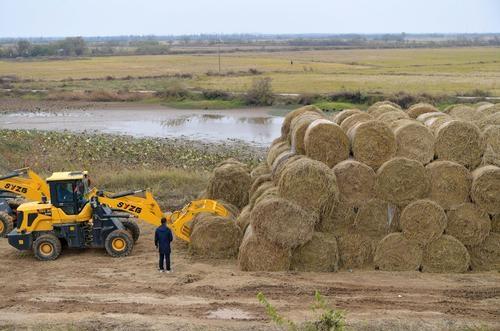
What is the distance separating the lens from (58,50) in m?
130

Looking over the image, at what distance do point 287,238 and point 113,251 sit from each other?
403 cm

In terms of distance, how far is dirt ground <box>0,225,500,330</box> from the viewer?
34.2ft

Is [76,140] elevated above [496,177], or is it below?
below

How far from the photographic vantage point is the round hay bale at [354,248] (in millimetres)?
13094

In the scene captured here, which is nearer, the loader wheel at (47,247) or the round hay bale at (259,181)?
the loader wheel at (47,247)

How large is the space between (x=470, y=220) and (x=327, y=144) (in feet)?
10.4

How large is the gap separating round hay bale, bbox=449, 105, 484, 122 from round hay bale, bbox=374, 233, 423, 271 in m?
4.09

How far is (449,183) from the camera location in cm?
1291

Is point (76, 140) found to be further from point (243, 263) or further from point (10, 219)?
point (243, 263)

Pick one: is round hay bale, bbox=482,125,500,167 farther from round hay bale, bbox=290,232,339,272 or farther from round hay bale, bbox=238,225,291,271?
round hay bale, bbox=238,225,291,271

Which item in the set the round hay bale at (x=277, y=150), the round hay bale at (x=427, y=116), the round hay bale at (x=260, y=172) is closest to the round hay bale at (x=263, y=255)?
the round hay bale at (x=277, y=150)

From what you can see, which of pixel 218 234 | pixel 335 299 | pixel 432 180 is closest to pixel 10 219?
pixel 218 234

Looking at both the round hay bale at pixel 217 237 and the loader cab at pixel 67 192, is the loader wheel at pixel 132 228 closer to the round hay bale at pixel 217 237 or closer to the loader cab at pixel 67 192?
the loader cab at pixel 67 192

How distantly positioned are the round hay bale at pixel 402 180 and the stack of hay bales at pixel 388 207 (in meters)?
0.02
